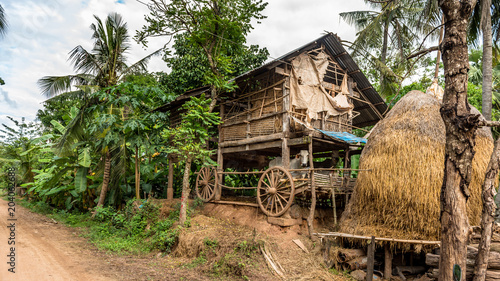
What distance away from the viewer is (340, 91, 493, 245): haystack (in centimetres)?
677

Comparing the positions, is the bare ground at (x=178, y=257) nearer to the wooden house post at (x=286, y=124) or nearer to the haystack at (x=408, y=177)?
the haystack at (x=408, y=177)

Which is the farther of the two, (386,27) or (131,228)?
(386,27)

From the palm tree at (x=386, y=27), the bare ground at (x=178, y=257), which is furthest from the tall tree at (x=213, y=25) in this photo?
the palm tree at (x=386, y=27)

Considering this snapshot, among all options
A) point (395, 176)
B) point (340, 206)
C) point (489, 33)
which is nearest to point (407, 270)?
point (395, 176)

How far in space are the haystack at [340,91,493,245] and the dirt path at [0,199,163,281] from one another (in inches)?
198

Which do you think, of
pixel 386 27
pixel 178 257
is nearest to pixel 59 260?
pixel 178 257

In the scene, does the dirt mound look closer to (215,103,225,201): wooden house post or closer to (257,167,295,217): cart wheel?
(257,167,295,217): cart wheel

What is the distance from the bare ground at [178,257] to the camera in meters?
6.91

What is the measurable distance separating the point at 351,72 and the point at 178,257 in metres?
8.60

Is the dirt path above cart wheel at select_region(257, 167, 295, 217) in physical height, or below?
below

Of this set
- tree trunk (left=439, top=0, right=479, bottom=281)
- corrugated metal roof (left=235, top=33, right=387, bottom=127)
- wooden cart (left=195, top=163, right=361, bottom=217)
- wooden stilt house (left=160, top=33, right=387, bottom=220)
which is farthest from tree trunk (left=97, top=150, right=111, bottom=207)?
tree trunk (left=439, top=0, right=479, bottom=281)

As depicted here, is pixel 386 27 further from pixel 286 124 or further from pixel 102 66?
pixel 102 66

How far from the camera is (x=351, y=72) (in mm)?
11766

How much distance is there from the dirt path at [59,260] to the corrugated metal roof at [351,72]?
6.45 metres
